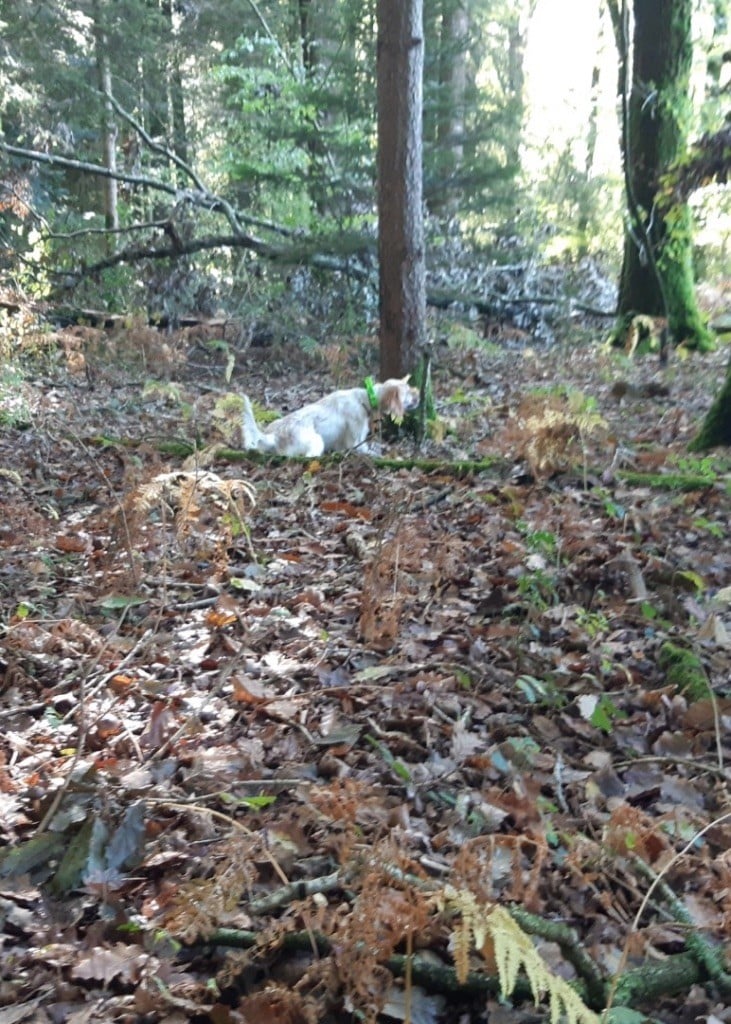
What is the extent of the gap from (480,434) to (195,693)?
520 cm

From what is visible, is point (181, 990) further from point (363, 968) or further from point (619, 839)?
point (619, 839)

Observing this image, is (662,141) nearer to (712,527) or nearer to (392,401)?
(392,401)

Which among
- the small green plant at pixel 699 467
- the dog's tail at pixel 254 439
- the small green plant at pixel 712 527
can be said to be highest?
the dog's tail at pixel 254 439

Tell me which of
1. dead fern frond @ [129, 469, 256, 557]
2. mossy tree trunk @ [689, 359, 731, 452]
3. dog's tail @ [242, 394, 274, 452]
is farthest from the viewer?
dog's tail @ [242, 394, 274, 452]

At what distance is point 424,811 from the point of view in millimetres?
2912

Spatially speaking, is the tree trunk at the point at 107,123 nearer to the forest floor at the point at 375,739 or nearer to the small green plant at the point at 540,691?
the forest floor at the point at 375,739

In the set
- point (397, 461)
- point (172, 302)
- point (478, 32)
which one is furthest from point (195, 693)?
point (478, 32)

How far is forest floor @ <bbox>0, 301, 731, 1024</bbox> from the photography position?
2.16 meters

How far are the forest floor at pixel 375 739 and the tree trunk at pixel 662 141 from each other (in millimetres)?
6359

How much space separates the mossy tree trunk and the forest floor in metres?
0.46

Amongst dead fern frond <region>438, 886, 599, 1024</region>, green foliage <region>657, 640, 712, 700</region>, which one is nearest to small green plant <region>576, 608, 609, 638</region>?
green foliage <region>657, 640, 712, 700</region>

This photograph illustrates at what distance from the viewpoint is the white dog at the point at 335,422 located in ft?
24.6

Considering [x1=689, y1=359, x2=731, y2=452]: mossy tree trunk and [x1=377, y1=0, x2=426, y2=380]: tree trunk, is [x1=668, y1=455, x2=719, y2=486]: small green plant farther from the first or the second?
[x1=377, y1=0, x2=426, y2=380]: tree trunk

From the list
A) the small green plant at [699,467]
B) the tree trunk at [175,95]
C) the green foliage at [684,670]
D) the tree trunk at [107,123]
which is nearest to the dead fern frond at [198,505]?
the green foliage at [684,670]
